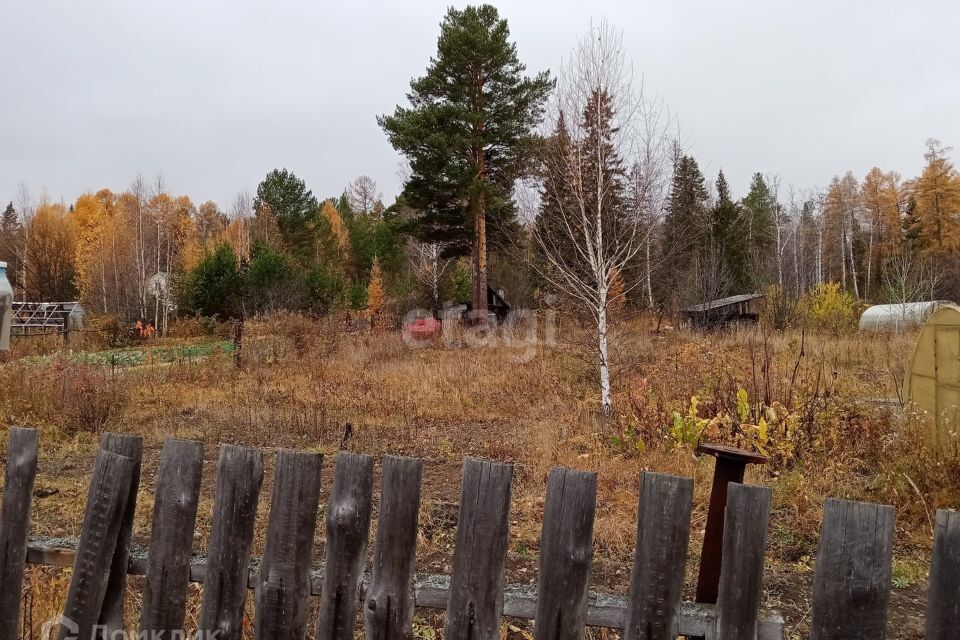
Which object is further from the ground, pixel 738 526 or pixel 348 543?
pixel 738 526

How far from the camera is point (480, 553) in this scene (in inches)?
55.4

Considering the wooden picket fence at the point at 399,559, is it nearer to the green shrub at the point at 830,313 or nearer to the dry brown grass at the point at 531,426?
the dry brown grass at the point at 531,426

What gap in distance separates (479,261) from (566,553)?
19332 millimetres

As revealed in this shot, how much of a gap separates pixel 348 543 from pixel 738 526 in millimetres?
975

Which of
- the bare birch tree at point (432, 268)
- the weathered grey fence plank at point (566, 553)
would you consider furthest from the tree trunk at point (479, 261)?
the weathered grey fence plank at point (566, 553)

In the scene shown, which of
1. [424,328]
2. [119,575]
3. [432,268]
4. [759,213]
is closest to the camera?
[119,575]

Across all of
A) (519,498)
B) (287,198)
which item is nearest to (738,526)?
(519,498)

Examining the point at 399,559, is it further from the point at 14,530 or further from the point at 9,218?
the point at 9,218

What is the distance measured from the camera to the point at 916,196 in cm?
3969

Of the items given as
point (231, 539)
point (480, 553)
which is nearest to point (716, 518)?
point (480, 553)

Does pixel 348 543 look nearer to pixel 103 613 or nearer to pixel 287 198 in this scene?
pixel 103 613

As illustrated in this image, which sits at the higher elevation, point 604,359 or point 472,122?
point 472,122

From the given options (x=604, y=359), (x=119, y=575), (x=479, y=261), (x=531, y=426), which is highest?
(x=479, y=261)

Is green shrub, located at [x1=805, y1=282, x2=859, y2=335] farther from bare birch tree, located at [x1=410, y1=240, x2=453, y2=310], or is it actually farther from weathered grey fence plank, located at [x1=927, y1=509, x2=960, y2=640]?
weathered grey fence plank, located at [x1=927, y1=509, x2=960, y2=640]
